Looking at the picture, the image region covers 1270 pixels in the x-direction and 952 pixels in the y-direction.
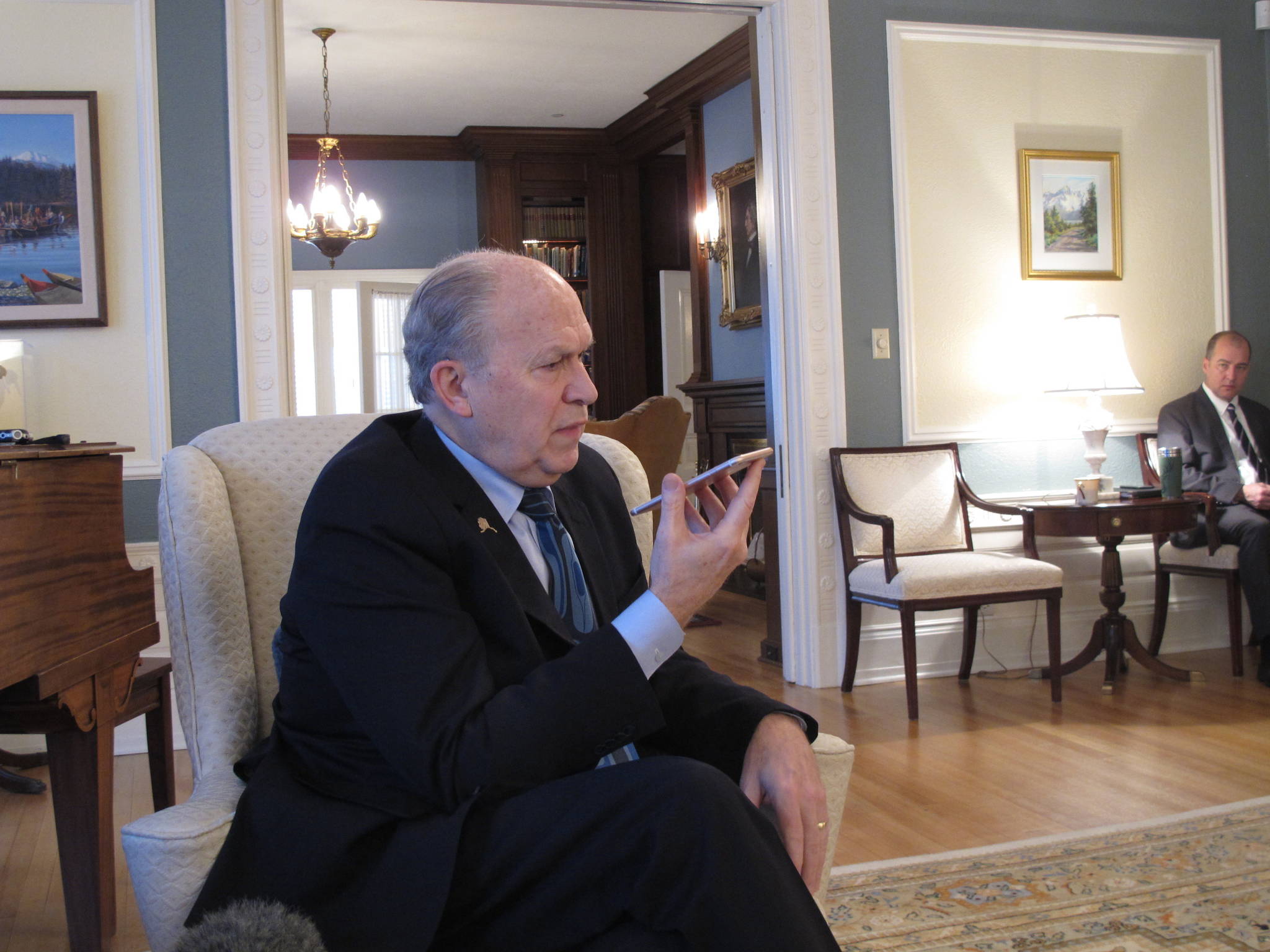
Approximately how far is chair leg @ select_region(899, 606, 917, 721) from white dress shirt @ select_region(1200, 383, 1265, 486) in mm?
1616

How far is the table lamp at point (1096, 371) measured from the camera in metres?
4.31

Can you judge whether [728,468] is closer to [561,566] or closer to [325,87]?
[561,566]

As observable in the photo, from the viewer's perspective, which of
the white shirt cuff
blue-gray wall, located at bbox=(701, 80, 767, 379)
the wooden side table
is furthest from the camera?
blue-gray wall, located at bbox=(701, 80, 767, 379)

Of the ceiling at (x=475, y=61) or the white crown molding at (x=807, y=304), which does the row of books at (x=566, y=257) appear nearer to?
the ceiling at (x=475, y=61)

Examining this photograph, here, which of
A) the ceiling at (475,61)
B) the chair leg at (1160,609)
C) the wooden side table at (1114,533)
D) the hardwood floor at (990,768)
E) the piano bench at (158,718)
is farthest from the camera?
the ceiling at (475,61)

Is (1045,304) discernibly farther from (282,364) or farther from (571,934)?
(571,934)

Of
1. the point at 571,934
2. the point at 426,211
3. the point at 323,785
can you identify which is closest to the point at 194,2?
the point at 323,785

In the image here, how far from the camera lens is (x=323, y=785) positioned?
51.1 inches

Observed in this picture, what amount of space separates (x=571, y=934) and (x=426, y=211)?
8.12m

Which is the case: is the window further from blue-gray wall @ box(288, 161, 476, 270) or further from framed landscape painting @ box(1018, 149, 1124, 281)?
framed landscape painting @ box(1018, 149, 1124, 281)

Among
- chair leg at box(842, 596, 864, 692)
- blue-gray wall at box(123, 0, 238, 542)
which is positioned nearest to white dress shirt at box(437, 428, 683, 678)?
blue-gray wall at box(123, 0, 238, 542)

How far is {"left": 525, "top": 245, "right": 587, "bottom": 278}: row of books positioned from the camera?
8664 millimetres

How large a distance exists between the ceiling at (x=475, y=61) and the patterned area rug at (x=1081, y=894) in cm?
407

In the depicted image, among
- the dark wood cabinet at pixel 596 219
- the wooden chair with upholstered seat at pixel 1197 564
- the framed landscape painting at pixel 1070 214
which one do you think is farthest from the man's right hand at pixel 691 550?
the dark wood cabinet at pixel 596 219
